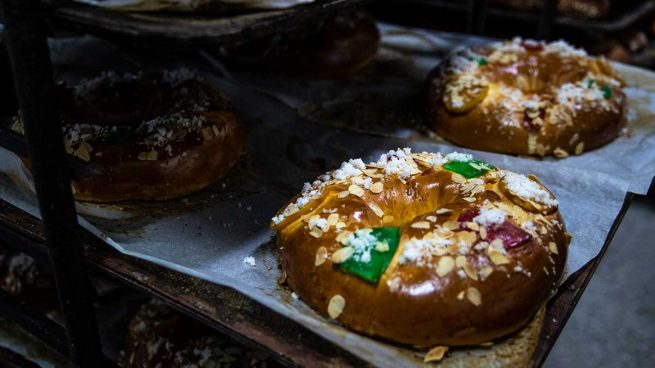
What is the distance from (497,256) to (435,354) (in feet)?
0.76

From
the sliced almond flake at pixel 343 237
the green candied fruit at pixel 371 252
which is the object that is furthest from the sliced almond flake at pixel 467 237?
the sliced almond flake at pixel 343 237

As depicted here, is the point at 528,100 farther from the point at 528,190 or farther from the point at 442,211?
the point at 442,211

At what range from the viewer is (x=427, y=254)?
4.09ft

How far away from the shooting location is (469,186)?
1458 mm

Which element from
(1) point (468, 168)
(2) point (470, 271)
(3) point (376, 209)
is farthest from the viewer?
(1) point (468, 168)

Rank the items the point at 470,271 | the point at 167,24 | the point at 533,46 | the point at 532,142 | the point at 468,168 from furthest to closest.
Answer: the point at 533,46, the point at 532,142, the point at 468,168, the point at 470,271, the point at 167,24

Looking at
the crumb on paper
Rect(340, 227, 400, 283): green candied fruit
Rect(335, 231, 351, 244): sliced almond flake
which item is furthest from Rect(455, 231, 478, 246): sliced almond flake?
the crumb on paper

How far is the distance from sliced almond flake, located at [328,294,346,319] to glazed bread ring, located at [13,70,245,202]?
0.72 meters

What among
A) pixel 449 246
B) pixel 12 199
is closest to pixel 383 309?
pixel 449 246

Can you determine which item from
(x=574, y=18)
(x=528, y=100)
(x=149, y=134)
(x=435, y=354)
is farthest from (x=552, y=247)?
(x=574, y=18)

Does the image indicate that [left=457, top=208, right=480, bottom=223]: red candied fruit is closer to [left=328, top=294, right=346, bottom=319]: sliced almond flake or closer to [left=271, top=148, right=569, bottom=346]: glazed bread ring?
[left=271, top=148, right=569, bottom=346]: glazed bread ring

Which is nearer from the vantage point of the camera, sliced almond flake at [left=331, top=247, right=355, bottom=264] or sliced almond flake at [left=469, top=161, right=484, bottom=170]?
sliced almond flake at [left=331, top=247, right=355, bottom=264]

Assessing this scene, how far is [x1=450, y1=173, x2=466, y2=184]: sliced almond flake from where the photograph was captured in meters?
1.48

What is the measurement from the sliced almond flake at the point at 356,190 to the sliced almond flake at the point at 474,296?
14.2 inches
